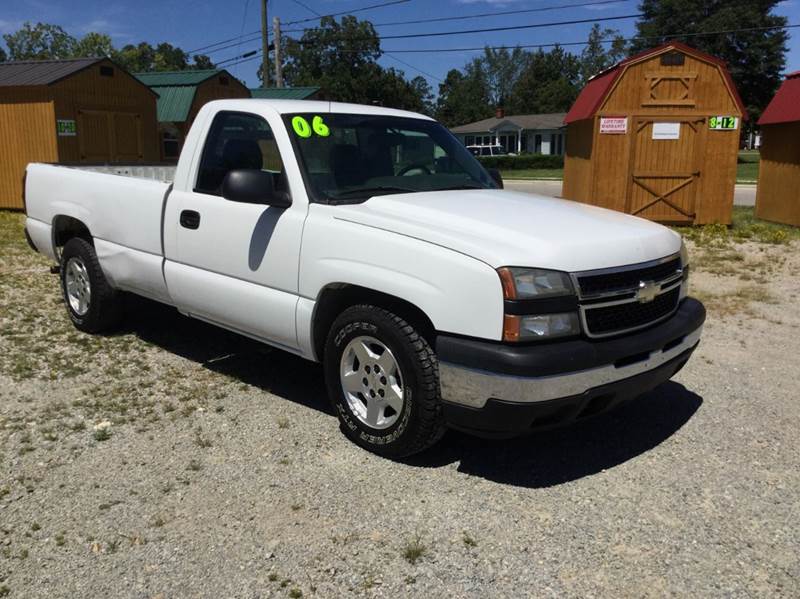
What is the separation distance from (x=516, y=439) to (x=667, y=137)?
11.3 m

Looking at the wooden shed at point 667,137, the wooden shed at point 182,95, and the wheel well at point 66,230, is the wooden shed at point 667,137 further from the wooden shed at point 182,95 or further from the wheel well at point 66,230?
the wooden shed at point 182,95

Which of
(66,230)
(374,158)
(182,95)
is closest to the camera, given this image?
(374,158)

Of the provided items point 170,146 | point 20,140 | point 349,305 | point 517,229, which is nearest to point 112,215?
point 349,305

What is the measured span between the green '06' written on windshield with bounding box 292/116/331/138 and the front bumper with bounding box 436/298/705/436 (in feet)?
5.76

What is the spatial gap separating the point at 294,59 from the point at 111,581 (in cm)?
Result: 8589

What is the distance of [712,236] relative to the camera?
13.1 metres

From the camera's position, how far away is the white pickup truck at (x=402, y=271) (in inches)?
137

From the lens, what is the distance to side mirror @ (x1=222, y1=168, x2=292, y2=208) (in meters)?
4.19

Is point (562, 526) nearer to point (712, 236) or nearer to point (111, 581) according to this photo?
point (111, 581)

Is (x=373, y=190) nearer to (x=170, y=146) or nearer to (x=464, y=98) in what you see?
(x=170, y=146)

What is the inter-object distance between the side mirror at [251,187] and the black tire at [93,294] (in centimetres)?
225

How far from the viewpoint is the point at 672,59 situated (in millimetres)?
13719

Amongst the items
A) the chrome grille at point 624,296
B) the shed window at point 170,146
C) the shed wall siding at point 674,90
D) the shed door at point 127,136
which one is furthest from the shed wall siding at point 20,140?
the chrome grille at point 624,296

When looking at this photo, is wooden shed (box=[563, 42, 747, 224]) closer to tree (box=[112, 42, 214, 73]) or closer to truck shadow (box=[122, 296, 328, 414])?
truck shadow (box=[122, 296, 328, 414])
